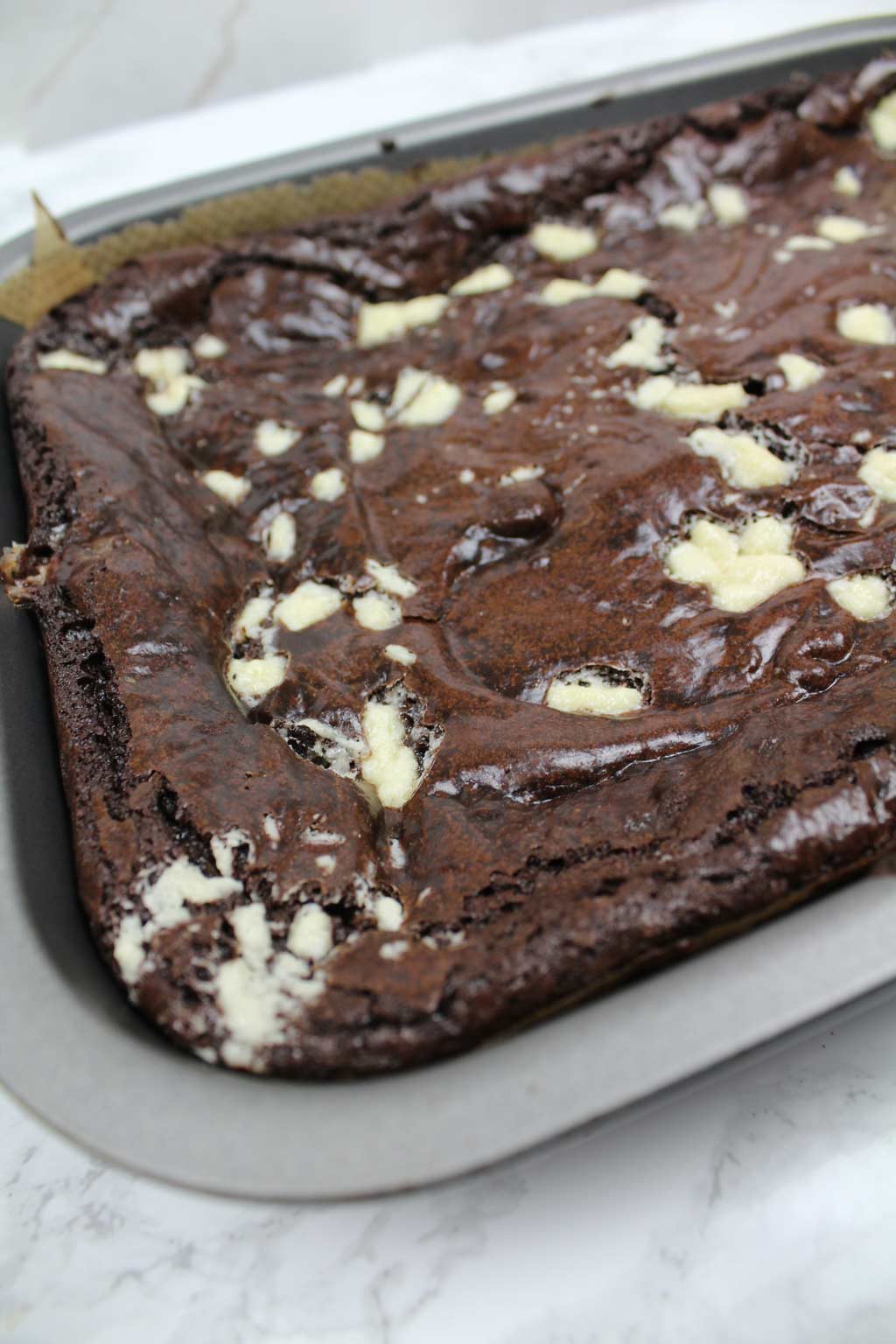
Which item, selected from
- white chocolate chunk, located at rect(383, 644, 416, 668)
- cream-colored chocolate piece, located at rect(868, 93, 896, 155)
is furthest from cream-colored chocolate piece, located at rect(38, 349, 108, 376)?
cream-colored chocolate piece, located at rect(868, 93, 896, 155)

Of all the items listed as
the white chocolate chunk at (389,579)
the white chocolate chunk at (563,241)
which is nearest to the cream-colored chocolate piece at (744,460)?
the white chocolate chunk at (389,579)

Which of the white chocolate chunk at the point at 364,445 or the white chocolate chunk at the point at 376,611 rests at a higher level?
the white chocolate chunk at the point at 364,445

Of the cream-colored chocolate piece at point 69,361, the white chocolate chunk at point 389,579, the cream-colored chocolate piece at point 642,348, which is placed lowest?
the cream-colored chocolate piece at point 642,348

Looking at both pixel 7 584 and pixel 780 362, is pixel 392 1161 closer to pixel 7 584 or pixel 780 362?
pixel 7 584

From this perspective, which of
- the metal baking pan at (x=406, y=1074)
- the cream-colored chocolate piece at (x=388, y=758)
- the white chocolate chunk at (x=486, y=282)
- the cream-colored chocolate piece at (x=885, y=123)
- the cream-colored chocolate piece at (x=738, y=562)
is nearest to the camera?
the metal baking pan at (x=406, y=1074)

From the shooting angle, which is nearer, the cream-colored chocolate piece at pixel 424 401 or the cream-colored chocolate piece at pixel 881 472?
the cream-colored chocolate piece at pixel 881 472

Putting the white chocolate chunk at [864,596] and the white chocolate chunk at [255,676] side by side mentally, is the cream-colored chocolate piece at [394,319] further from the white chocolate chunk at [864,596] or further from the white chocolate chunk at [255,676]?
the white chocolate chunk at [864,596]

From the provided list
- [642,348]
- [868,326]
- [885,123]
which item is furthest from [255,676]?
[885,123]
